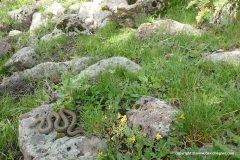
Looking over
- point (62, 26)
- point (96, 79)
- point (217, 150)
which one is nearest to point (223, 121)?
point (217, 150)

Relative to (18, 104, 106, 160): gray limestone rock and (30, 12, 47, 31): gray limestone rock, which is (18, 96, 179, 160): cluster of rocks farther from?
(30, 12, 47, 31): gray limestone rock

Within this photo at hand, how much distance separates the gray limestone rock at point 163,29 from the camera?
5.29 meters

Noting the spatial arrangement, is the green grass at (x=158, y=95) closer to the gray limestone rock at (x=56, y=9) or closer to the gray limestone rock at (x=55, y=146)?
the gray limestone rock at (x=55, y=146)

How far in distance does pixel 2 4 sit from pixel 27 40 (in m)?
4.30

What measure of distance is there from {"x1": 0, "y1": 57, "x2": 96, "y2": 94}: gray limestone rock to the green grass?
365 millimetres

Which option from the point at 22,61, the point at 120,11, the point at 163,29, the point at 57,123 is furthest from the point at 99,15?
the point at 57,123

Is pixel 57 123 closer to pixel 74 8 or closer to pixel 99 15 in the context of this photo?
pixel 99 15

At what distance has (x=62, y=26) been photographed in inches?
273

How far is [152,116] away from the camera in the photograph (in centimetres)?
277

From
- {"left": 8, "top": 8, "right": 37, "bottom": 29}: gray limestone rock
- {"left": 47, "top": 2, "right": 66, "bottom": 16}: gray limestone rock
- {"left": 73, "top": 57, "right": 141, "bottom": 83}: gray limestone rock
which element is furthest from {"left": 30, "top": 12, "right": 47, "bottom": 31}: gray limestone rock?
{"left": 73, "top": 57, "right": 141, "bottom": 83}: gray limestone rock

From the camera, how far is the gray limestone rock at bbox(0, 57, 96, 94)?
4969mm

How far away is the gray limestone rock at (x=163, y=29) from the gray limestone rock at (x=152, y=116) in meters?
2.64

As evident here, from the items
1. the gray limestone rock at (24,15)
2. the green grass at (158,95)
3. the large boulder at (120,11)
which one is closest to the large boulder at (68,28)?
the large boulder at (120,11)

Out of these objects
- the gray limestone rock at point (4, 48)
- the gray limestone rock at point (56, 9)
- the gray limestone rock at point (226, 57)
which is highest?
the gray limestone rock at point (226, 57)
